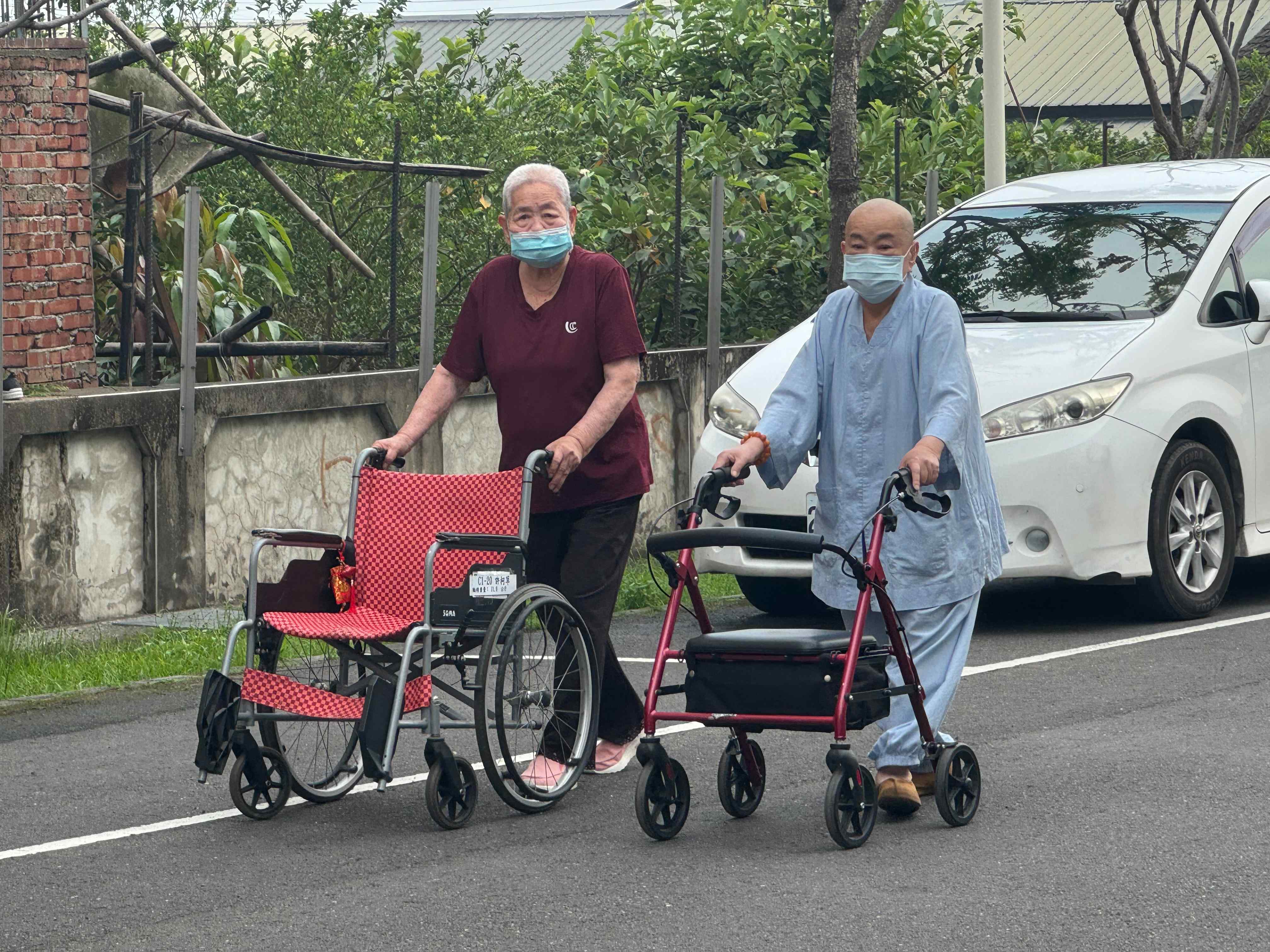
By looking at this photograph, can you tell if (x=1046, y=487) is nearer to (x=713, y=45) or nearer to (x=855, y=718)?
(x=855, y=718)

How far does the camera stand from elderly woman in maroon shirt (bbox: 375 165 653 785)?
663 centimetres

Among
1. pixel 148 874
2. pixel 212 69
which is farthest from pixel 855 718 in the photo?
pixel 212 69

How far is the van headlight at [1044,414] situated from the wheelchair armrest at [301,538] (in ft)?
11.6

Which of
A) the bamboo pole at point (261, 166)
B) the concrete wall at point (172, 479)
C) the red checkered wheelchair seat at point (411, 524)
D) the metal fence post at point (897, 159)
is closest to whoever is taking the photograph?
the red checkered wheelchair seat at point (411, 524)

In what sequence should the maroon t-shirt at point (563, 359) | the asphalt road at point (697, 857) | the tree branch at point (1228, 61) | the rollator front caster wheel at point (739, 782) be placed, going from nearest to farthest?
1. the asphalt road at point (697, 857)
2. the rollator front caster wheel at point (739, 782)
3. the maroon t-shirt at point (563, 359)
4. the tree branch at point (1228, 61)

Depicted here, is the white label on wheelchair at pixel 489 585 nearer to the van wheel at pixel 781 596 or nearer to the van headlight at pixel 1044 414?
the van headlight at pixel 1044 414

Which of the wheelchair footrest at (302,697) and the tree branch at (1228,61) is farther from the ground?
the tree branch at (1228,61)

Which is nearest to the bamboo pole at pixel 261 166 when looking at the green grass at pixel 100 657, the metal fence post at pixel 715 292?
the metal fence post at pixel 715 292

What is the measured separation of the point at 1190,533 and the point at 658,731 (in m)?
3.16

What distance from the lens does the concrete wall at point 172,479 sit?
956 centimetres

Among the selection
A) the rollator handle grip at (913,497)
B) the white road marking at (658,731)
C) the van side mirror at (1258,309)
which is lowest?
the white road marking at (658,731)

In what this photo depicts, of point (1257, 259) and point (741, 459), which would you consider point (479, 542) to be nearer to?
point (741, 459)

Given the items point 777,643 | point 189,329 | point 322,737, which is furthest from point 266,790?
point 189,329

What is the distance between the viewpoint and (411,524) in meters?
6.62
